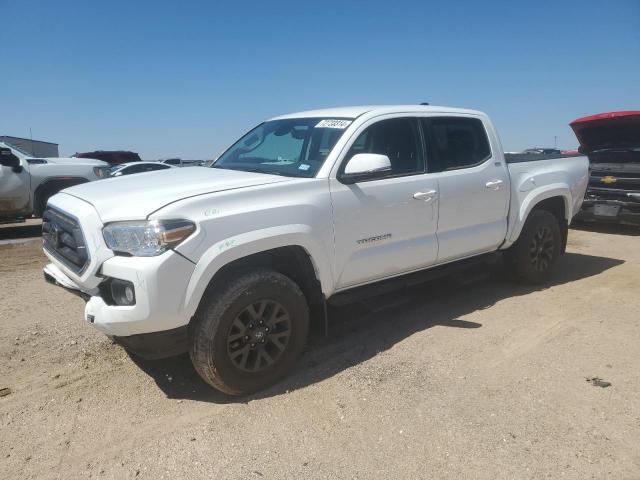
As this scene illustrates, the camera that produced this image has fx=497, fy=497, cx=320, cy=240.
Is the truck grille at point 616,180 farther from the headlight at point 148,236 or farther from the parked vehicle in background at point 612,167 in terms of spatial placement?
the headlight at point 148,236

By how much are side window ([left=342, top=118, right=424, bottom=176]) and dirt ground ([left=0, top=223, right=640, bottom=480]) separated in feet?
4.60

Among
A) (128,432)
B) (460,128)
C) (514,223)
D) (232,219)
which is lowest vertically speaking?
(128,432)

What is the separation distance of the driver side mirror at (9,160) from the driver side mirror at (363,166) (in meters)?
7.62

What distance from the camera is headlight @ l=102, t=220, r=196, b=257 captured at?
2.73 meters

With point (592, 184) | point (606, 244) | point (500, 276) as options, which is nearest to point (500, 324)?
point (500, 276)

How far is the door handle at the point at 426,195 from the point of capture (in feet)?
13.0

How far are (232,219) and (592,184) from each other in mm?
8011

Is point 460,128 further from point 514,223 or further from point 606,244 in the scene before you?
point 606,244

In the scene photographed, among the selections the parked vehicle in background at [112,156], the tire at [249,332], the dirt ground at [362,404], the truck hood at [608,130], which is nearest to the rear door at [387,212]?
the tire at [249,332]

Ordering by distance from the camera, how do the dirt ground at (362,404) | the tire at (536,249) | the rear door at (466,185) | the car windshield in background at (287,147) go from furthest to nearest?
the tire at (536,249)
the rear door at (466,185)
the car windshield in background at (287,147)
the dirt ground at (362,404)

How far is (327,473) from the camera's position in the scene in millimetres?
2475

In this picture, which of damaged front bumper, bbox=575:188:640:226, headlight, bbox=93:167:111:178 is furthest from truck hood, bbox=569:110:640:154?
headlight, bbox=93:167:111:178

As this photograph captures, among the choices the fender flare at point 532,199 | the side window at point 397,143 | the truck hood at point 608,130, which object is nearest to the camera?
the side window at point 397,143

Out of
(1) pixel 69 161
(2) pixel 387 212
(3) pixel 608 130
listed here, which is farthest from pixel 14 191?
(3) pixel 608 130
